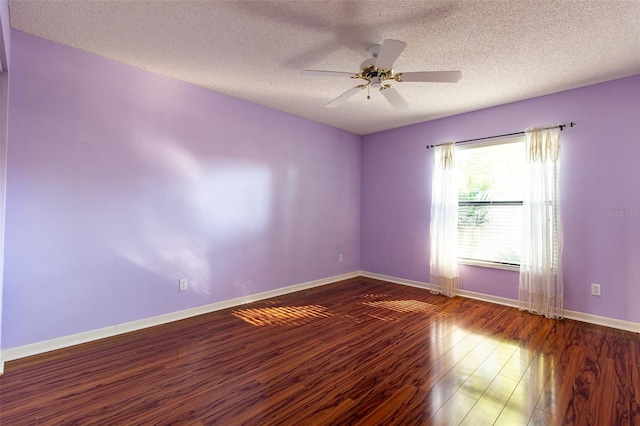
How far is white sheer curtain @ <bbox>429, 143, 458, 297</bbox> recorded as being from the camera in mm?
4185

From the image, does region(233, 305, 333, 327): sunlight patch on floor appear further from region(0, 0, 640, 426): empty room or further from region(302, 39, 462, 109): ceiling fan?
region(302, 39, 462, 109): ceiling fan

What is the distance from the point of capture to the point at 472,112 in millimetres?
4141

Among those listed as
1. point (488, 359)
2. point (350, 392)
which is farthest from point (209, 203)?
point (488, 359)

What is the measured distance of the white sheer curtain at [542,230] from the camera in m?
3.36

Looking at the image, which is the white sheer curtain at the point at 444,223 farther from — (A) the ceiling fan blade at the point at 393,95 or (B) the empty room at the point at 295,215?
(A) the ceiling fan blade at the point at 393,95

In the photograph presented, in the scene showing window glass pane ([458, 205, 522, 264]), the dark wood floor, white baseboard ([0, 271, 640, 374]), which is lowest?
the dark wood floor

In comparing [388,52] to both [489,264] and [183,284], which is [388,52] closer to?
[183,284]

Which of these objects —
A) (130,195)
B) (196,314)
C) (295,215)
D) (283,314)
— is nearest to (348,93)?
(295,215)

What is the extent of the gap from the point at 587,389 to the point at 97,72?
470 centimetres

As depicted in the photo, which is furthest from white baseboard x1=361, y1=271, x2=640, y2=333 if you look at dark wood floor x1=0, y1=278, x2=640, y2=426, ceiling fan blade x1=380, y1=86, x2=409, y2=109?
ceiling fan blade x1=380, y1=86, x2=409, y2=109

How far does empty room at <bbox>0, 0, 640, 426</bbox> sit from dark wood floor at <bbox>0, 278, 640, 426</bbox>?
20 millimetres

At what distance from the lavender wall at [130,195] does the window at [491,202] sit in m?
2.49

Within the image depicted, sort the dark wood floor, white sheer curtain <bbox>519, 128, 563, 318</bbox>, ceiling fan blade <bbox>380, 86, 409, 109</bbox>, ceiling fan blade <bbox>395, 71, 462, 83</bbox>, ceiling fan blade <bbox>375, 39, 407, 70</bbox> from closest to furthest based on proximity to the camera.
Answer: the dark wood floor
ceiling fan blade <bbox>375, 39, 407, 70</bbox>
ceiling fan blade <bbox>395, 71, 462, 83</bbox>
ceiling fan blade <bbox>380, 86, 409, 109</bbox>
white sheer curtain <bbox>519, 128, 563, 318</bbox>

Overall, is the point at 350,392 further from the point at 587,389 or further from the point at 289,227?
the point at 289,227
